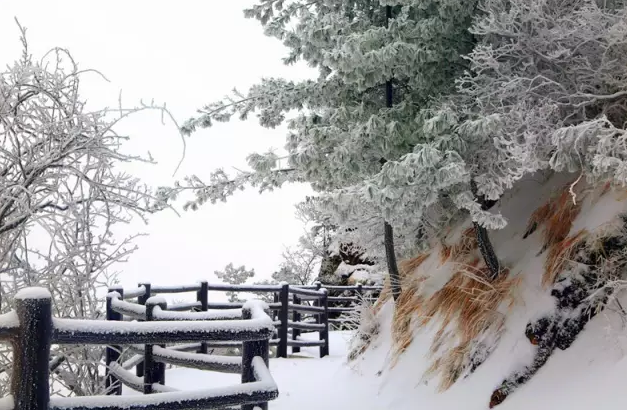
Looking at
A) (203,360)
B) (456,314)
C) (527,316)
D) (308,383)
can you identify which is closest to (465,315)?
(456,314)

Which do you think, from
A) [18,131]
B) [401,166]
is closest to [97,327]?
[18,131]

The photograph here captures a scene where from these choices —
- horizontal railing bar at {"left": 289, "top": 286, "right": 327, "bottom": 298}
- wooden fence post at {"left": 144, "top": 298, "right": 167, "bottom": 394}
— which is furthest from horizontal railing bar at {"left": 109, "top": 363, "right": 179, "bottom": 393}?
horizontal railing bar at {"left": 289, "top": 286, "right": 327, "bottom": 298}

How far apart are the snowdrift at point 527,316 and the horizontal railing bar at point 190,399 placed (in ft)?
7.87

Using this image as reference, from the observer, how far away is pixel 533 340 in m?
4.63

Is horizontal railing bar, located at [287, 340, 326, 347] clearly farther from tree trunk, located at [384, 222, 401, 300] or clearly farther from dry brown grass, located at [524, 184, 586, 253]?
dry brown grass, located at [524, 184, 586, 253]

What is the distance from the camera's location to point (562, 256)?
4.86 m

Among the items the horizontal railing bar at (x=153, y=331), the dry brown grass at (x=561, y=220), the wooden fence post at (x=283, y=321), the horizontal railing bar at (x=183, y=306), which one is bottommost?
the wooden fence post at (x=283, y=321)

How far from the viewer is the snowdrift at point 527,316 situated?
4238mm

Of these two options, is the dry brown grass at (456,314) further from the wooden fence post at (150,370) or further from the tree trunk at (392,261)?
the wooden fence post at (150,370)

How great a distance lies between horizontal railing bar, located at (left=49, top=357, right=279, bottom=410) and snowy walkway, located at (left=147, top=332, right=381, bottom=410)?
3.44 metres

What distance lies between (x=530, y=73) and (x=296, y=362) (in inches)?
223

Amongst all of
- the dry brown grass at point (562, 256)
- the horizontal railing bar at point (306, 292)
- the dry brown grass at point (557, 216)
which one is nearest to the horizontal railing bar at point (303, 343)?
the horizontal railing bar at point (306, 292)

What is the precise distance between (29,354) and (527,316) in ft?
12.9

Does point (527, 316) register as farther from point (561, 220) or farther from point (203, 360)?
point (203, 360)
